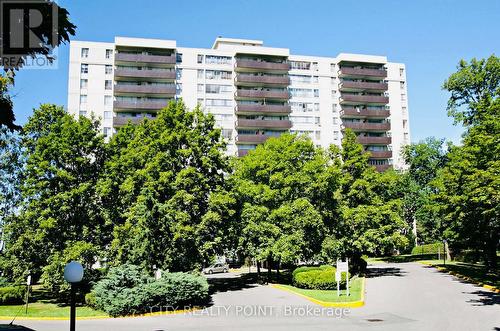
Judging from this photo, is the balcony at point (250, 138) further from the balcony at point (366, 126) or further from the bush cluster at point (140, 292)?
the bush cluster at point (140, 292)

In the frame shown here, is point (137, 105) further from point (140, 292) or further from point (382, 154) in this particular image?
point (140, 292)

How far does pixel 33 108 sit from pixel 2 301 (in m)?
12.9

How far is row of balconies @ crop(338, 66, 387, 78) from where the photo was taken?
7336 centimetres

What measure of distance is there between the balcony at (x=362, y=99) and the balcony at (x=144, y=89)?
30343 millimetres

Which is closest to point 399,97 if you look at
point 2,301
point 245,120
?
point 245,120

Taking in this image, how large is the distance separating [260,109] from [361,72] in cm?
2092

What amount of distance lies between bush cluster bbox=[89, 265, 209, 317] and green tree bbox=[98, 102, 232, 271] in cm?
438

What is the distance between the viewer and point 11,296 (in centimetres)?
2569

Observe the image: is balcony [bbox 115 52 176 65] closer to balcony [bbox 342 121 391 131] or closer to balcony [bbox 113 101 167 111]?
balcony [bbox 113 101 167 111]

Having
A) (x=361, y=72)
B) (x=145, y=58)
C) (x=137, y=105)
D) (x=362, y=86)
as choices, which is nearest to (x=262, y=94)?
(x=362, y=86)

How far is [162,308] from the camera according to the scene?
2005cm

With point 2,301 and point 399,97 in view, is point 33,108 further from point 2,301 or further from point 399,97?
point 399,97

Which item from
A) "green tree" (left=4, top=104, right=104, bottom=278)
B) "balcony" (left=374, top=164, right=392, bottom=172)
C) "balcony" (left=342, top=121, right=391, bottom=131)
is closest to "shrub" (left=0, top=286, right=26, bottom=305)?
"green tree" (left=4, top=104, right=104, bottom=278)

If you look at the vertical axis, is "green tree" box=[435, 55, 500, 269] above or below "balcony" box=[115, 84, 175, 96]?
below
